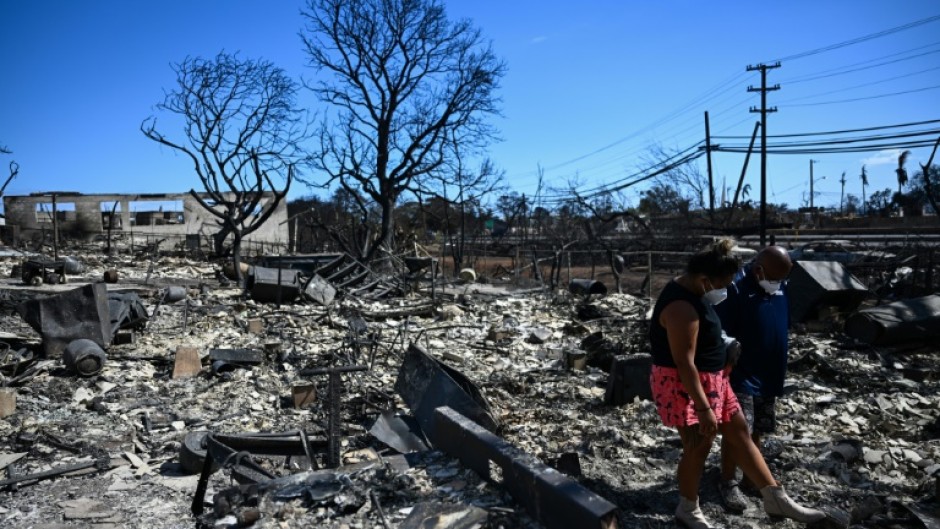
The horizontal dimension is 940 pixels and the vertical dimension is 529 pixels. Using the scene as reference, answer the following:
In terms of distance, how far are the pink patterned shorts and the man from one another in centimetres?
46

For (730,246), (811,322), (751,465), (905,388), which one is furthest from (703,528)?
(811,322)

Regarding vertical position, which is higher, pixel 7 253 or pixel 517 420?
pixel 7 253

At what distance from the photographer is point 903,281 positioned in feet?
44.8

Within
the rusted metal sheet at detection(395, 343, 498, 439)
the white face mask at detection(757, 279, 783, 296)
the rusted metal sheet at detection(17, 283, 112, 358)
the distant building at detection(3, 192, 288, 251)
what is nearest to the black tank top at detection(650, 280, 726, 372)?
the white face mask at detection(757, 279, 783, 296)

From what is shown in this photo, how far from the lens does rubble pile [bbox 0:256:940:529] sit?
340 centimetres

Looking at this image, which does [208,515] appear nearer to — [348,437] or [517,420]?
[348,437]

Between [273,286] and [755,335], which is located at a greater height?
[755,335]

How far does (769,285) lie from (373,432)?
3241 millimetres

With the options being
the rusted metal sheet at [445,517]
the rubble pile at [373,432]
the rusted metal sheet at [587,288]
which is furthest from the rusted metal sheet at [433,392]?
the rusted metal sheet at [587,288]

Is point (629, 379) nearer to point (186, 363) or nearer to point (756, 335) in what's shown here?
point (756, 335)

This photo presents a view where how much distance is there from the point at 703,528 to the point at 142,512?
3636 mm

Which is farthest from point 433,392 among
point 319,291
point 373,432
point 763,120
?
point 763,120

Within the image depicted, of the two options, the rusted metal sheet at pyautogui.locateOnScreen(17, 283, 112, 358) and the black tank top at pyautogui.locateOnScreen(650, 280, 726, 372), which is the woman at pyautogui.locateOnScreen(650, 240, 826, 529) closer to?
the black tank top at pyautogui.locateOnScreen(650, 280, 726, 372)

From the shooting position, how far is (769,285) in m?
3.66
